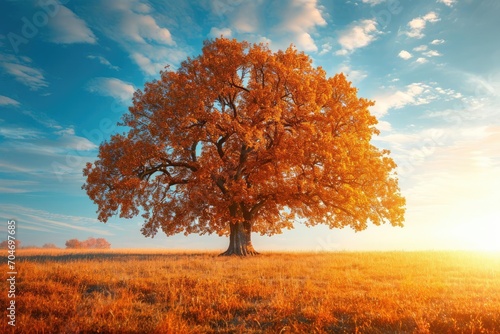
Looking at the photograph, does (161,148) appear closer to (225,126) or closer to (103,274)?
(225,126)

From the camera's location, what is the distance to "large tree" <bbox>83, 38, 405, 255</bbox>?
27.2m

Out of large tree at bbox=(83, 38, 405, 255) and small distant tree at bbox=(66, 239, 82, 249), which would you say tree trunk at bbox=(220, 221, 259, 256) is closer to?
large tree at bbox=(83, 38, 405, 255)

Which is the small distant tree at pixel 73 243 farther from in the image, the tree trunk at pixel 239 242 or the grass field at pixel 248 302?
the grass field at pixel 248 302

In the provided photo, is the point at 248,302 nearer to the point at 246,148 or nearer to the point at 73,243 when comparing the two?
the point at 246,148

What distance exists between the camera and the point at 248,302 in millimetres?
12539

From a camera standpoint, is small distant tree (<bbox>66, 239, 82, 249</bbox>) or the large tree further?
small distant tree (<bbox>66, 239, 82, 249</bbox>)

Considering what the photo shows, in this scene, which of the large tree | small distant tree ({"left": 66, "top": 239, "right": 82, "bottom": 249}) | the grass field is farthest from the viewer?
small distant tree ({"left": 66, "top": 239, "right": 82, "bottom": 249})

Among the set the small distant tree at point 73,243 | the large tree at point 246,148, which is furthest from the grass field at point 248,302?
the small distant tree at point 73,243

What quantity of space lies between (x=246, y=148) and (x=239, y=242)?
762 centimetres

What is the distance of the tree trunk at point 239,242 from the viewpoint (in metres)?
30.6

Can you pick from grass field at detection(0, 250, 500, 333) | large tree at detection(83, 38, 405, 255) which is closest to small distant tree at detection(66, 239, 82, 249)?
large tree at detection(83, 38, 405, 255)

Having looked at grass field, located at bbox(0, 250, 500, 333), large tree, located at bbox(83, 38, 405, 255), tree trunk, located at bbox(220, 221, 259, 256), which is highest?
large tree, located at bbox(83, 38, 405, 255)

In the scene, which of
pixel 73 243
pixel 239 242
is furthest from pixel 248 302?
pixel 73 243

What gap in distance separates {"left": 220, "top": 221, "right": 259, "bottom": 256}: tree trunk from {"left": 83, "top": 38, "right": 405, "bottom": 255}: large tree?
0.08 metres
